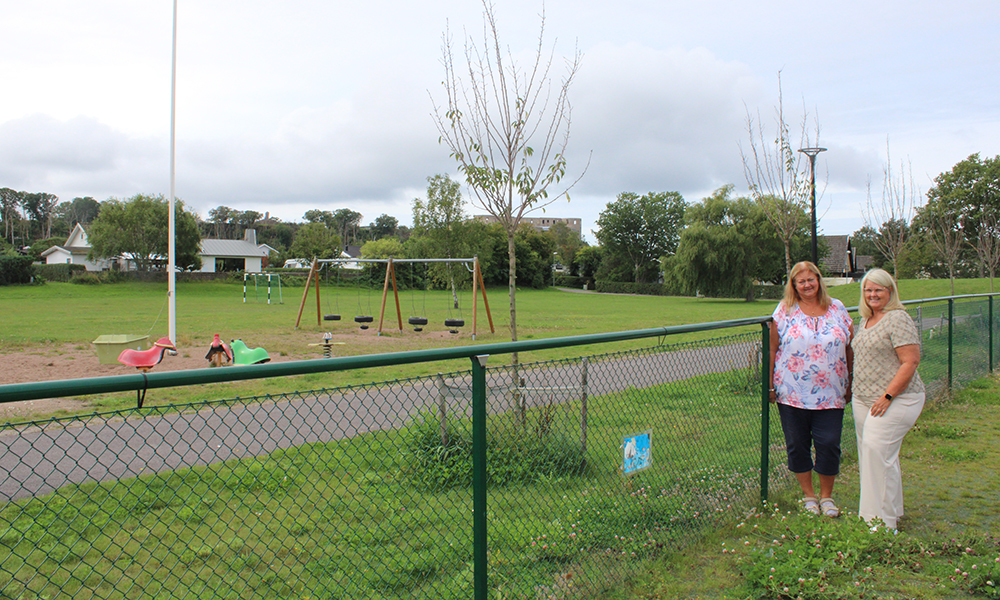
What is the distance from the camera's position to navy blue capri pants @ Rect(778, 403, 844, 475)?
430 cm

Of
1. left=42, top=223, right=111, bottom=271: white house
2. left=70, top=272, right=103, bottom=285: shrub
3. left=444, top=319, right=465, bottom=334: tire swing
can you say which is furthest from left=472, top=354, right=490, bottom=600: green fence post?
left=42, top=223, right=111, bottom=271: white house

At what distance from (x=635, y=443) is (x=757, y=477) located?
153cm

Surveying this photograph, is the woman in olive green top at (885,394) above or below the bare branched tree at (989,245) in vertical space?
below

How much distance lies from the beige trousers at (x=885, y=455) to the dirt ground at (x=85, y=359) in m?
7.39

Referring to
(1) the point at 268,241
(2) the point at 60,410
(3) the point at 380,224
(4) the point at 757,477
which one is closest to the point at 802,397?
(4) the point at 757,477

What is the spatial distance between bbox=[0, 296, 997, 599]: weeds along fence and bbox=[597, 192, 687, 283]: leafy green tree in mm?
76897

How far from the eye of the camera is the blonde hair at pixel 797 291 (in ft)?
14.1

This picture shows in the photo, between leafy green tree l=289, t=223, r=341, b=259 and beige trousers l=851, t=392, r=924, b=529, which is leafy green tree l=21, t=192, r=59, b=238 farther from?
beige trousers l=851, t=392, r=924, b=529

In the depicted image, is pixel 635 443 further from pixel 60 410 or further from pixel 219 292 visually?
pixel 219 292

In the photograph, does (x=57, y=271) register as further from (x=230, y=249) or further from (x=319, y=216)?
(x=319, y=216)

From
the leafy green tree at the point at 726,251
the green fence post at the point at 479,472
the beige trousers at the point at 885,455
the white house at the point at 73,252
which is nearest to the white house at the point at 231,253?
the white house at the point at 73,252

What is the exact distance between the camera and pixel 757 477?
4.82 m

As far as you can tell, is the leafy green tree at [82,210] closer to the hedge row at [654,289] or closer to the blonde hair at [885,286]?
the hedge row at [654,289]

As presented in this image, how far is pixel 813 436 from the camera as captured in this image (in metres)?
4.43
